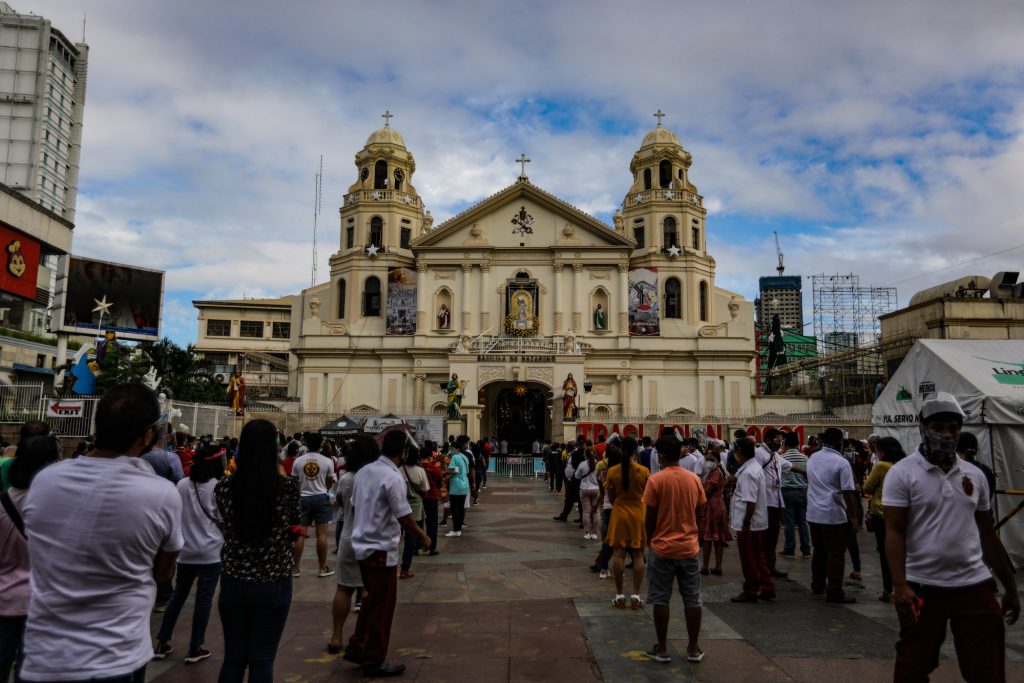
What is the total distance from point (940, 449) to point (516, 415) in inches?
1415

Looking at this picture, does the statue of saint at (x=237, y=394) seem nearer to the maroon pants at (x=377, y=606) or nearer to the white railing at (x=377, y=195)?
the white railing at (x=377, y=195)

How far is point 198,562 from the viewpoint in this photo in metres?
6.01

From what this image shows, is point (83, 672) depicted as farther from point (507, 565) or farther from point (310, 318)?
point (310, 318)

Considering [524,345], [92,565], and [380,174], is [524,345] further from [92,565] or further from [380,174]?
[92,565]

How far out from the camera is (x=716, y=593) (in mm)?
8391

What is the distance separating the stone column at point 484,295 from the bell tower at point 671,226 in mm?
8770

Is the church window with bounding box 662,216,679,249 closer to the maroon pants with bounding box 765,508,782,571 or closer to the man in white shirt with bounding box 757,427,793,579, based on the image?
the man in white shirt with bounding box 757,427,793,579

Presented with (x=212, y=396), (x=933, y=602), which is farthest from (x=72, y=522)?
(x=212, y=396)

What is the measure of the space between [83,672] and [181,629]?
482 centimetres

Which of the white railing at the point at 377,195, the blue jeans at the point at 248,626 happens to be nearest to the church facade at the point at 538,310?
the white railing at the point at 377,195

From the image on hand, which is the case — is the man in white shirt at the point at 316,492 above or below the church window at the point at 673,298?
below

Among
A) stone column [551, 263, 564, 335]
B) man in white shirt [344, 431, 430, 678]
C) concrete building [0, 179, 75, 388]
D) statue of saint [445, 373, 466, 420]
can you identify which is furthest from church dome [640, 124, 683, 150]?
man in white shirt [344, 431, 430, 678]

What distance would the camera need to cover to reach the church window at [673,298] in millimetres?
42031

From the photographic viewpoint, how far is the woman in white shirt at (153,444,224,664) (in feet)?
19.5
